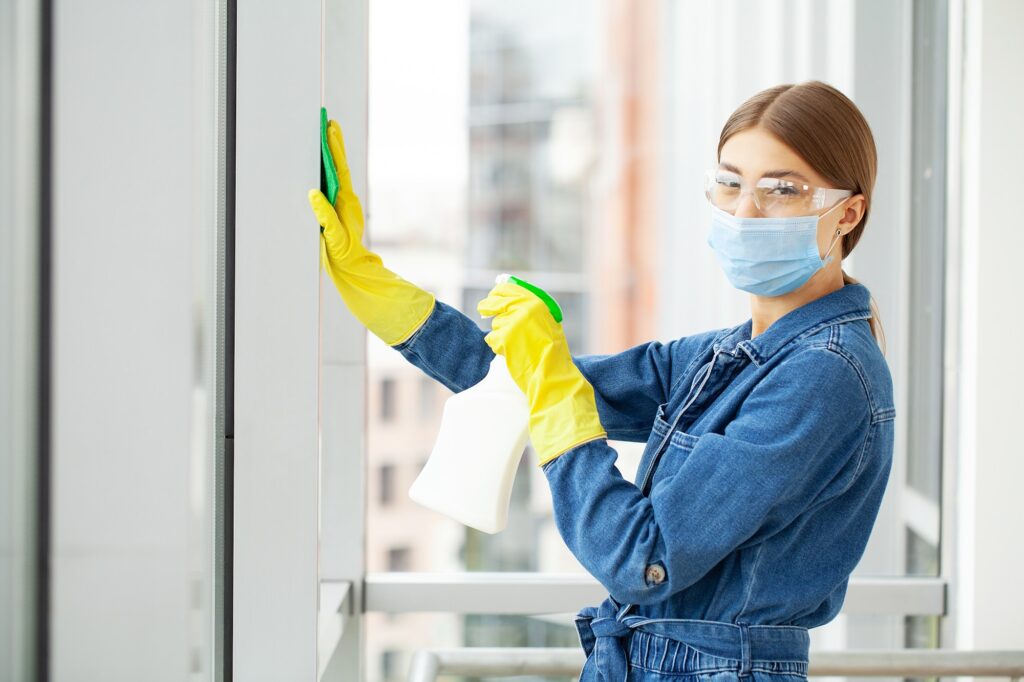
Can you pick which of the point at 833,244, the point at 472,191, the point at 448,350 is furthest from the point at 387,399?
the point at 833,244

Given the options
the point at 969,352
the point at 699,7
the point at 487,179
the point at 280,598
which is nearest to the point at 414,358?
the point at 280,598

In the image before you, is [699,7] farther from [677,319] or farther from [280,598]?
[280,598]

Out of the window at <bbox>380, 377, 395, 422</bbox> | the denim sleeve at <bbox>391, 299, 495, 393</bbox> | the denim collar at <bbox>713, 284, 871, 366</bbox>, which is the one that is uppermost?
the denim collar at <bbox>713, 284, 871, 366</bbox>

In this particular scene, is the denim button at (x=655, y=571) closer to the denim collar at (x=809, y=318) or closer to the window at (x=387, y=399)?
the denim collar at (x=809, y=318)

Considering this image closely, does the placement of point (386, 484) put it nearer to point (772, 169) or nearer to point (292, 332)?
point (292, 332)

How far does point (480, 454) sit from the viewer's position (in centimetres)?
96

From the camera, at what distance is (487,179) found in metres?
6.46

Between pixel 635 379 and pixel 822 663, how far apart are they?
0.51 m

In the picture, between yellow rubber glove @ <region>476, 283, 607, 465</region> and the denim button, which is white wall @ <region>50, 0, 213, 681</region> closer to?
yellow rubber glove @ <region>476, 283, 607, 465</region>

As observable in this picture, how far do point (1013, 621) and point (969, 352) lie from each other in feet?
1.63

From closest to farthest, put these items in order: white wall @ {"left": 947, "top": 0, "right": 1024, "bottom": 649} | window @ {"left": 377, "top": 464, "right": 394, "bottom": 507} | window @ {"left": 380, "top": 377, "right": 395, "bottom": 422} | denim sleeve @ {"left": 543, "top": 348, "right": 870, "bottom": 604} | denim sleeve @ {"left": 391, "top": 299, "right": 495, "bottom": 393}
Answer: denim sleeve @ {"left": 543, "top": 348, "right": 870, "bottom": 604} < denim sleeve @ {"left": 391, "top": 299, "right": 495, "bottom": 393} < white wall @ {"left": 947, "top": 0, "right": 1024, "bottom": 649} < window @ {"left": 377, "top": 464, "right": 394, "bottom": 507} < window @ {"left": 380, "top": 377, "right": 395, "bottom": 422}

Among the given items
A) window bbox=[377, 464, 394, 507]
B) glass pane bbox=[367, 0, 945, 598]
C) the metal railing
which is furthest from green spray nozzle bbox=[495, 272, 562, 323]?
window bbox=[377, 464, 394, 507]

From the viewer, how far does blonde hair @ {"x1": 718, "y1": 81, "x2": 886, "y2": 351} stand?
2.97 feet

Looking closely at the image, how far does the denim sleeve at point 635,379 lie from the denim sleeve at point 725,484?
26cm
